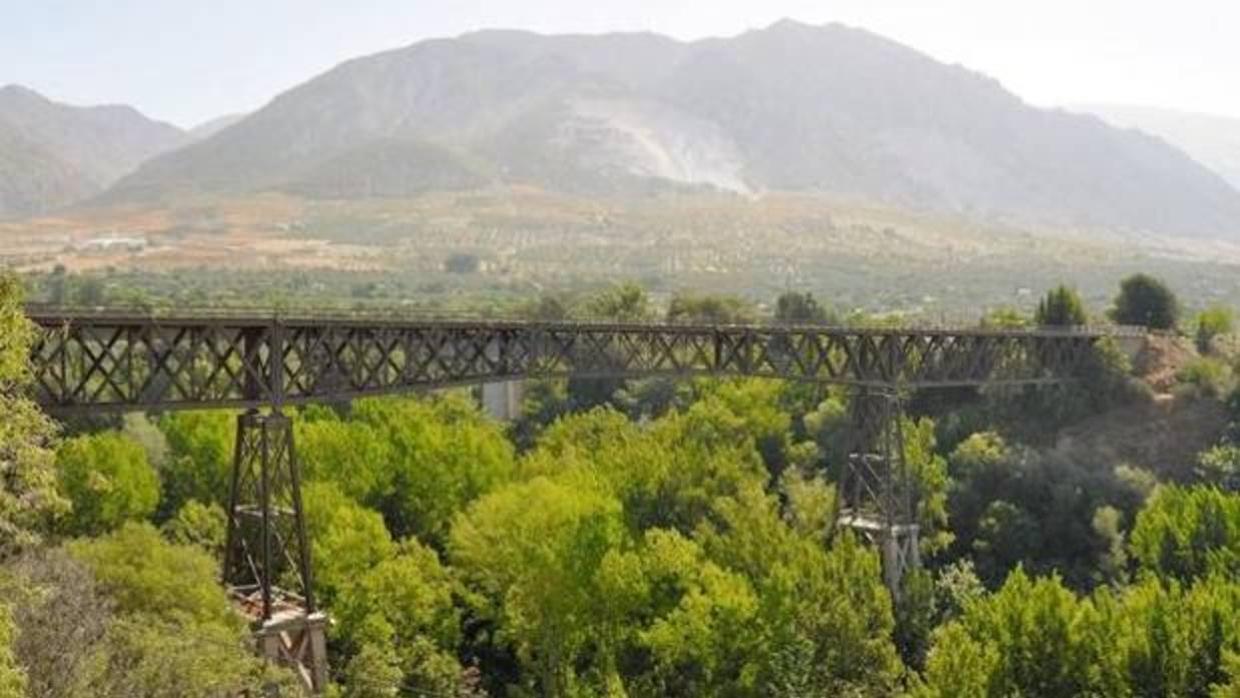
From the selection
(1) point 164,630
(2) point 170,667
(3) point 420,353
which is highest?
(3) point 420,353

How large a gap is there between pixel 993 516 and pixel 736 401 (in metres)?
15.6

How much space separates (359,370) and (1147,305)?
47.8 meters

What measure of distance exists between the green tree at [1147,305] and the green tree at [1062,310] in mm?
5910

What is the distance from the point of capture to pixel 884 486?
4572cm

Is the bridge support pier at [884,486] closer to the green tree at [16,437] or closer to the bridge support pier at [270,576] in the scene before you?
the bridge support pier at [270,576]

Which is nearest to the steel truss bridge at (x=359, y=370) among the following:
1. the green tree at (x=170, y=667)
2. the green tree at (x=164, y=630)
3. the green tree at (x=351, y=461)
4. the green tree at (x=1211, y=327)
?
the green tree at (x=164, y=630)

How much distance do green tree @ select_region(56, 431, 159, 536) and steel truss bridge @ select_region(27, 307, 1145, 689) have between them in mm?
5732

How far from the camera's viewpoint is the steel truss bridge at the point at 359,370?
31188 millimetres

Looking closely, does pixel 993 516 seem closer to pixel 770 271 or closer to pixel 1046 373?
pixel 1046 373

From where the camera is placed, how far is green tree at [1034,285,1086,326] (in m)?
61.9

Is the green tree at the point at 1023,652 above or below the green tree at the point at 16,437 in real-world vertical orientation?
below

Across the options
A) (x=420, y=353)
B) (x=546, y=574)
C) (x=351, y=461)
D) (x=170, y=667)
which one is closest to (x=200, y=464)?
(x=351, y=461)

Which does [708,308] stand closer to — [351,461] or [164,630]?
[351,461]

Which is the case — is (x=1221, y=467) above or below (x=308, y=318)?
below
